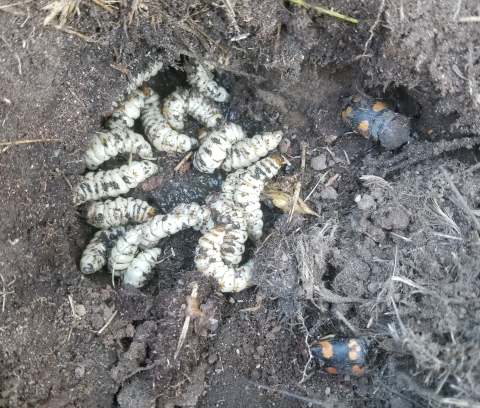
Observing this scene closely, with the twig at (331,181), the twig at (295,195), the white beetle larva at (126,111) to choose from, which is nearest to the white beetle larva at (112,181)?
the white beetle larva at (126,111)

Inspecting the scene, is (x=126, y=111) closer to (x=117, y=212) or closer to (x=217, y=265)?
(x=117, y=212)

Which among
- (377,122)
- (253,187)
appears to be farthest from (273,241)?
(377,122)

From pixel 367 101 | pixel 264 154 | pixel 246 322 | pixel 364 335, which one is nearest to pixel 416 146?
pixel 367 101

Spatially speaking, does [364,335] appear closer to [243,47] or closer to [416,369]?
[416,369]

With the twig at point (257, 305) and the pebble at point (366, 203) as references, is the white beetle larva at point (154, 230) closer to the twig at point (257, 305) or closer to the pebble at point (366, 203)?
the twig at point (257, 305)

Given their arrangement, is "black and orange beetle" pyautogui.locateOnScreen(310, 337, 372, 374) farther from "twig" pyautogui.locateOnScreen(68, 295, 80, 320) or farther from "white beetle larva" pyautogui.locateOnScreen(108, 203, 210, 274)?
"twig" pyautogui.locateOnScreen(68, 295, 80, 320)
